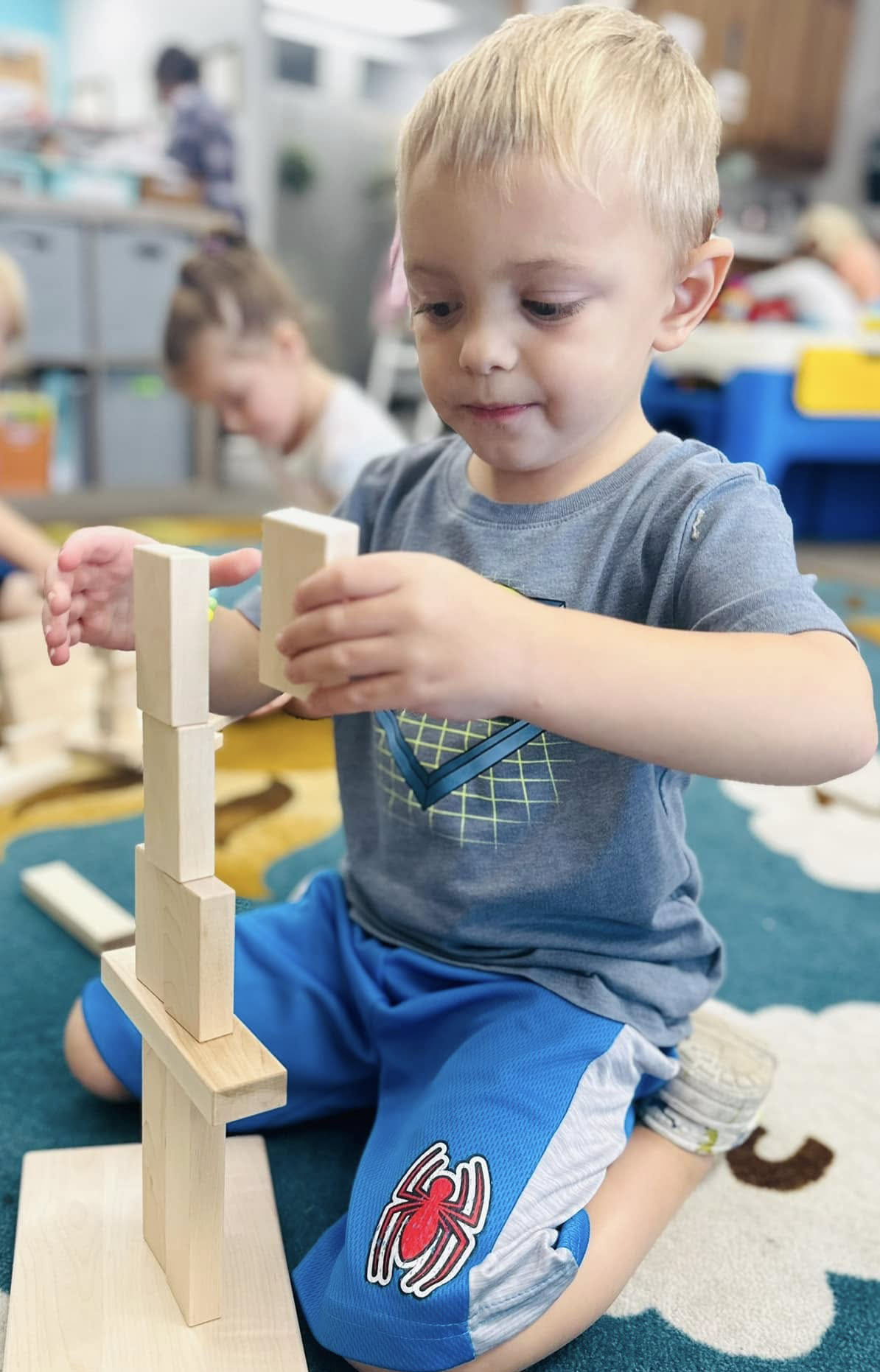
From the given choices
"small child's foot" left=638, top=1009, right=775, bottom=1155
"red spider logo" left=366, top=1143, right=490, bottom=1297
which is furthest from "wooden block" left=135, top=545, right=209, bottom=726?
"small child's foot" left=638, top=1009, right=775, bottom=1155

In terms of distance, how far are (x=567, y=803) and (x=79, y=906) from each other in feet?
1.57

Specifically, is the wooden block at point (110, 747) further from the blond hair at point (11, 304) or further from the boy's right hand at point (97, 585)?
the blond hair at point (11, 304)

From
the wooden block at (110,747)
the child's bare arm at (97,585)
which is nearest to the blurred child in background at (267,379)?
the wooden block at (110,747)

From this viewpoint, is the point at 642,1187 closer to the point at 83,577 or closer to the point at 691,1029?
the point at 691,1029

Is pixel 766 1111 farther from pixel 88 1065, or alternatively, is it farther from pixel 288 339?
pixel 288 339

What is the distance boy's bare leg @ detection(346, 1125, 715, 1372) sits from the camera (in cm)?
54

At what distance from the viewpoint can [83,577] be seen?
0.57 m

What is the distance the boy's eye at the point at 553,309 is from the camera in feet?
1.70

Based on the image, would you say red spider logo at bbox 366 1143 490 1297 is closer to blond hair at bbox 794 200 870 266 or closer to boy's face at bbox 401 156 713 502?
boy's face at bbox 401 156 713 502

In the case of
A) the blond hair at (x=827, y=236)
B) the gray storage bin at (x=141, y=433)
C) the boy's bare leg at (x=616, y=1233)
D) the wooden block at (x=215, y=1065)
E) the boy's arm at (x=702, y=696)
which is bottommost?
the gray storage bin at (x=141, y=433)

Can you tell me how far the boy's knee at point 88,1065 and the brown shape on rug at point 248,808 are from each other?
349 millimetres

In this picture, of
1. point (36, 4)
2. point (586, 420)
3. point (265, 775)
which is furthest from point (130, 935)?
point (36, 4)

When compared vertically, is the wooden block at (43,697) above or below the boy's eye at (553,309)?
below

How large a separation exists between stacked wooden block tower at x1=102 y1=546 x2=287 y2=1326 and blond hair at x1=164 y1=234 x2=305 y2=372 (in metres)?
1.11
